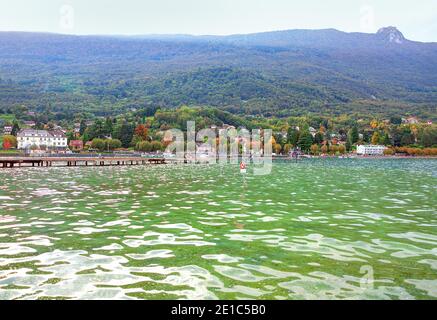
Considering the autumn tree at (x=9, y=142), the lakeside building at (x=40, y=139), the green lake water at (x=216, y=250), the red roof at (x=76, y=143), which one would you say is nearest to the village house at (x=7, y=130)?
the lakeside building at (x=40, y=139)

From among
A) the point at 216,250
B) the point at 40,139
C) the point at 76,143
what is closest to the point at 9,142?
the point at 40,139

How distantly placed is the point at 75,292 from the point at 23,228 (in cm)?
995

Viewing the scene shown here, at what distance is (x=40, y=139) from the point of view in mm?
172750

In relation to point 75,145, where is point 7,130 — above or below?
above

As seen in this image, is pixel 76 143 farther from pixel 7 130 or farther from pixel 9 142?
pixel 7 130

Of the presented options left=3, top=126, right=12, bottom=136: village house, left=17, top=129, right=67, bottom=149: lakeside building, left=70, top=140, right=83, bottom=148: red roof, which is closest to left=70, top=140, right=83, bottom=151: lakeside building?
left=70, top=140, right=83, bottom=148: red roof

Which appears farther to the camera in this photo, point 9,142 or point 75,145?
point 75,145

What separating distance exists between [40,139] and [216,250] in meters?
169

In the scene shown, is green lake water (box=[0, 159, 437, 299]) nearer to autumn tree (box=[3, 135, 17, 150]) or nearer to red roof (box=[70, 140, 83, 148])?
autumn tree (box=[3, 135, 17, 150])

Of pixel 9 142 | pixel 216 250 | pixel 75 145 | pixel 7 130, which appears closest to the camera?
pixel 216 250

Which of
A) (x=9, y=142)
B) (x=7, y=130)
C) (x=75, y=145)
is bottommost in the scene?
(x=75, y=145)

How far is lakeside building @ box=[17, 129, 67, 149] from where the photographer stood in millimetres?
167875
